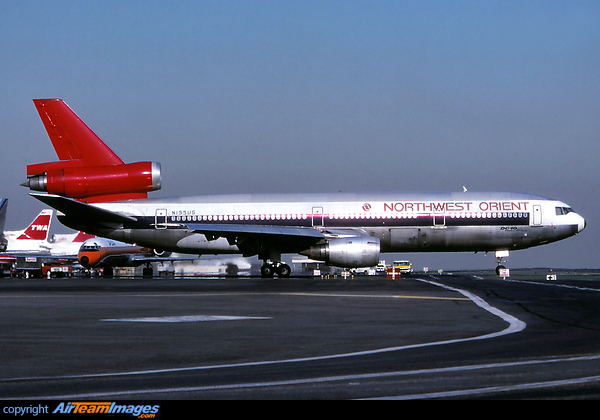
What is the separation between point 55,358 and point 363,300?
38.9ft

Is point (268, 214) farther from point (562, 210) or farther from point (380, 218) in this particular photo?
point (562, 210)

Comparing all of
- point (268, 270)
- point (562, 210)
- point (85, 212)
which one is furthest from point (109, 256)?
point (562, 210)

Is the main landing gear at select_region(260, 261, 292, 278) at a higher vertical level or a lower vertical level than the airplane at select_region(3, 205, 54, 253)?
lower

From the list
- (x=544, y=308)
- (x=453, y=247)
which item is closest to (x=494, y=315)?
(x=544, y=308)

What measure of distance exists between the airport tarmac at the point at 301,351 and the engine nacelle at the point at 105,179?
962 inches

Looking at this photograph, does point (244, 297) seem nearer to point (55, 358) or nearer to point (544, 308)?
point (544, 308)

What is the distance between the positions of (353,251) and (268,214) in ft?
21.7

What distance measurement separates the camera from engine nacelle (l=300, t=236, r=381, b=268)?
3644 centimetres

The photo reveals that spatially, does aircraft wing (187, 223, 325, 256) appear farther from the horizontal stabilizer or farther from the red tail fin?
the red tail fin

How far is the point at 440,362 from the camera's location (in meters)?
8.12

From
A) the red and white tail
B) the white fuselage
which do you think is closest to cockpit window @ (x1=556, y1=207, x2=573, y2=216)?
the white fuselage
